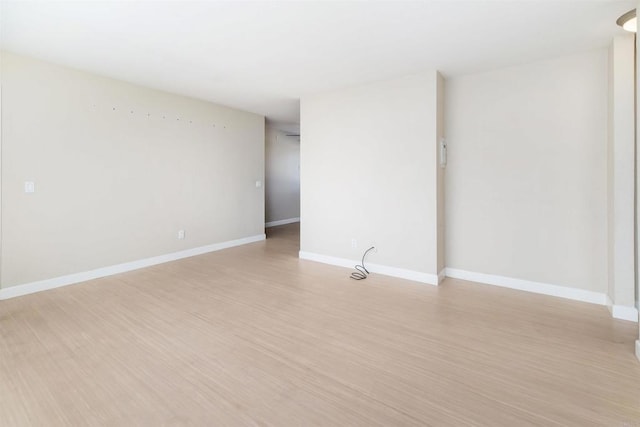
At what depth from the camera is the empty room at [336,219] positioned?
1.76 metres

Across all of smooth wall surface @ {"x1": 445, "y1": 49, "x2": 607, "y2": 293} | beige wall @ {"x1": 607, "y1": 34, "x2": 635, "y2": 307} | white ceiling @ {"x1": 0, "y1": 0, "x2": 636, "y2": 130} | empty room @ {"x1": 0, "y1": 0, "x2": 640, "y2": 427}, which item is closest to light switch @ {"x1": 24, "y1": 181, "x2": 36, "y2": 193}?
empty room @ {"x1": 0, "y1": 0, "x2": 640, "y2": 427}

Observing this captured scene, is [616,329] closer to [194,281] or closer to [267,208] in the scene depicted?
[194,281]

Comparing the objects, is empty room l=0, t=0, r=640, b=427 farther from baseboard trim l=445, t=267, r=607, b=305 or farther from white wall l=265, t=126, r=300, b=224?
white wall l=265, t=126, r=300, b=224

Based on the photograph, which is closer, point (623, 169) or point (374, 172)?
point (623, 169)

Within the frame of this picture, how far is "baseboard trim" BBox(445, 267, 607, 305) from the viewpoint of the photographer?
3006 millimetres

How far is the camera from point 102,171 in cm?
377

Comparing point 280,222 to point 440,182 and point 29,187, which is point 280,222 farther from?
point 29,187

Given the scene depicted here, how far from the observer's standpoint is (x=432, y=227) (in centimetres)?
→ 354

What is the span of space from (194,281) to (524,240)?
391 centimetres

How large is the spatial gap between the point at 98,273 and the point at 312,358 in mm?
3286

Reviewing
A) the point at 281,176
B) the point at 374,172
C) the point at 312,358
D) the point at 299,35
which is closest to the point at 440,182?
the point at 374,172

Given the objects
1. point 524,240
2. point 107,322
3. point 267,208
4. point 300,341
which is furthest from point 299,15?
point 267,208

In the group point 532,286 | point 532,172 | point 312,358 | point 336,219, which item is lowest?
point 312,358

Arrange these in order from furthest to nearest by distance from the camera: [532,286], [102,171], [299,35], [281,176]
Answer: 1. [281,176]
2. [102,171]
3. [532,286]
4. [299,35]
